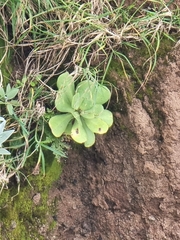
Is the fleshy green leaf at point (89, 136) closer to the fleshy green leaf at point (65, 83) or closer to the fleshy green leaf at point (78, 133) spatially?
the fleshy green leaf at point (78, 133)

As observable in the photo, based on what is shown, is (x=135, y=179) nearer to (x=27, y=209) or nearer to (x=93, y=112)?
(x=93, y=112)

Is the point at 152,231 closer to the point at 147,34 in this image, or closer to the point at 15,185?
the point at 15,185

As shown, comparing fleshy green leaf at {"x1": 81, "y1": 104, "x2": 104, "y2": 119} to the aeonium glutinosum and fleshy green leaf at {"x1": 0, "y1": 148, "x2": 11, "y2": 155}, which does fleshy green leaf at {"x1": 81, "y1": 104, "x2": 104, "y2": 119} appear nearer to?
the aeonium glutinosum

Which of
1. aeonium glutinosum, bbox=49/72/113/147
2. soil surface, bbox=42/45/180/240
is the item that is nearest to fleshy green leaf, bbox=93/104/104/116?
aeonium glutinosum, bbox=49/72/113/147

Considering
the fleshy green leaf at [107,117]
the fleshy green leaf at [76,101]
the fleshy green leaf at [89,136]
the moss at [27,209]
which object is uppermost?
the fleshy green leaf at [76,101]

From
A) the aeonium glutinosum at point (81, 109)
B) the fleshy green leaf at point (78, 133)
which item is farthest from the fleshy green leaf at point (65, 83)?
the fleshy green leaf at point (78, 133)

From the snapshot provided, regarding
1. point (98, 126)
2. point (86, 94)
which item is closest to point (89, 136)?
point (98, 126)

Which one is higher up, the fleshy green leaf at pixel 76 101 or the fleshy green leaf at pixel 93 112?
the fleshy green leaf at pixel 76 101
